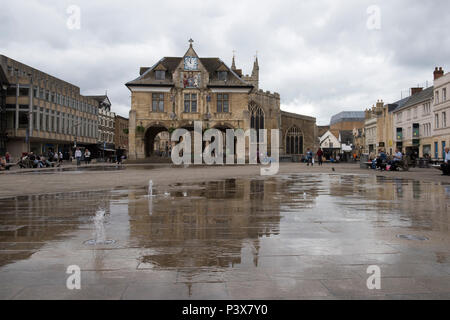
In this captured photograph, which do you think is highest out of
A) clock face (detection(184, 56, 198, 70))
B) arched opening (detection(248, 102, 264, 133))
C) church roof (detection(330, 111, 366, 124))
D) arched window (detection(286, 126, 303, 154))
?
church roof (detection(330, 111, 366, 124))

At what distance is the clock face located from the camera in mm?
45438

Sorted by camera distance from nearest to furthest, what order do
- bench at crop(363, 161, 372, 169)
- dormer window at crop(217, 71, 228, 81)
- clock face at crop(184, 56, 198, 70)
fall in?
1. bench at crop(363, 161, 372, 169)
2. clock face at crop(184, 56, 198, 70)
3. dormer window at crop(217, 71, 228, 81)

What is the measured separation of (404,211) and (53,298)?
713 cm

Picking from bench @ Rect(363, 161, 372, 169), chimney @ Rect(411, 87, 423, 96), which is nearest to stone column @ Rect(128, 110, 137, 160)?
bench @ Rect(363, 161, 372, 169)

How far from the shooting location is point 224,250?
4.87 metres

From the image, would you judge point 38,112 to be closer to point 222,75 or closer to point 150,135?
point 150,135

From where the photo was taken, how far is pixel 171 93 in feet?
148

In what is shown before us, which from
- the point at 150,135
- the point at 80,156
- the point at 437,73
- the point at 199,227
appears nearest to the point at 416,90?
the point at 437,73

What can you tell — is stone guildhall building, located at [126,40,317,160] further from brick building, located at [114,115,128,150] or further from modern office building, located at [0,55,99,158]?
brick building, located at [114,115,128,150]

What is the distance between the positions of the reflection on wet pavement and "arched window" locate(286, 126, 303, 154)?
5365 cm

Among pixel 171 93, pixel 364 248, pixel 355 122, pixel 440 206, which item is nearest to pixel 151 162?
pixel 171 93

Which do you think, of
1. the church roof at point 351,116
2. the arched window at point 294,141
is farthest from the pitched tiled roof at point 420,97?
the church roof at point 351,116

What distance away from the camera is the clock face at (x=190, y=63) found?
4544cm
